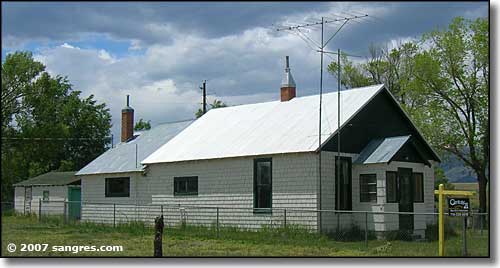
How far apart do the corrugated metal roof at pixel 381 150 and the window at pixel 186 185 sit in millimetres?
6247

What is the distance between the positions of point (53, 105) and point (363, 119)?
101 feet

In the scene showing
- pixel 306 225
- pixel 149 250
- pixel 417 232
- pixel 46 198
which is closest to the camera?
pixel 149 250

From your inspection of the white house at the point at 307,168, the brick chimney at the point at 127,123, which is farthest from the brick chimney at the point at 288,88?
the brick chimney at the point at 127,123

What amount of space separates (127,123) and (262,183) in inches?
511

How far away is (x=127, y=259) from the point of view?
15.2m

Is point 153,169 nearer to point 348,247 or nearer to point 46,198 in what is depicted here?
point 348,247

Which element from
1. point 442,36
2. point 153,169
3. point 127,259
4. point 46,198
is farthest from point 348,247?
point 46,198

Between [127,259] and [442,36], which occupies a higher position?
[442,36]

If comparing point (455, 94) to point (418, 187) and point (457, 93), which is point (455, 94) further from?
point (418, 187)

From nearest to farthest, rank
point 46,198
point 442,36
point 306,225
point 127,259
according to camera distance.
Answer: point 127,259
point 306,225
point 442,36
point 46,198

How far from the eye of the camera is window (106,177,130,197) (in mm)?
30078

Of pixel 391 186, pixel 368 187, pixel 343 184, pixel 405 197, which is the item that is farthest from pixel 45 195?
pixel 391 186

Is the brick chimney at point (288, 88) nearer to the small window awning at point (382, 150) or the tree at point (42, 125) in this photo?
the small window awning at point (382, 150)

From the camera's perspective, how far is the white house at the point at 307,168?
2328 centimetres
